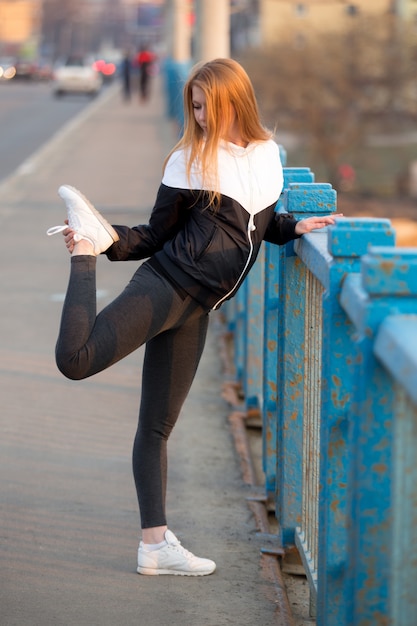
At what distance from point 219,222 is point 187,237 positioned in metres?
0.10

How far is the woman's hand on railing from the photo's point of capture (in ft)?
11.5

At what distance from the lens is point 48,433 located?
537 centimetres

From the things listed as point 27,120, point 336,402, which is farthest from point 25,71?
point 336,402

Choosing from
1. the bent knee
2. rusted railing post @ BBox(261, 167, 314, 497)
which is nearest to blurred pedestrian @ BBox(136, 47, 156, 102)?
rusted railing post @ BBox(261, 167, 314, 497)

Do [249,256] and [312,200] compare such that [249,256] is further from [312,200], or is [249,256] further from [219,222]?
[312,200]

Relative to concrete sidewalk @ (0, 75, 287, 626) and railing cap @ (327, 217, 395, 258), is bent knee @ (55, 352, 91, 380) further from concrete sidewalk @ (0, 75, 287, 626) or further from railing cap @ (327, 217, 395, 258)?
railing cap @ (327, 217, 395, 258)

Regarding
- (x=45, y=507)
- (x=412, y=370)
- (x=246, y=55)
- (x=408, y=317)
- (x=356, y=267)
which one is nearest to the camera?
(x=412, y=370)

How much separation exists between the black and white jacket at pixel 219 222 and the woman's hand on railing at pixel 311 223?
0.05 metres

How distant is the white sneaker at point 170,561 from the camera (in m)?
3.78

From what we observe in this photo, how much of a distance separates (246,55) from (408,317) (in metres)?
47.5

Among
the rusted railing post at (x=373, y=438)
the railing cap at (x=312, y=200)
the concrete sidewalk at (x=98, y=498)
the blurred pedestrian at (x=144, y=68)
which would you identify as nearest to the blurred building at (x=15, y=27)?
the blurred pedestrian at (x=144, y=68)

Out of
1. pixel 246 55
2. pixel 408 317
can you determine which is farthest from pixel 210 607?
pixel 246 55

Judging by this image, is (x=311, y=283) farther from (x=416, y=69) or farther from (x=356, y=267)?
(x=416, y=69)

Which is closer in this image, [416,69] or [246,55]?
[416,69]
